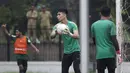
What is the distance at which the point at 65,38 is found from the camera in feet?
37.4

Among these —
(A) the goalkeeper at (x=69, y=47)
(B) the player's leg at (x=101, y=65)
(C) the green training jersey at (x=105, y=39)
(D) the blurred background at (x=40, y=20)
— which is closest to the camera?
(C) the green training jersey at (x=105, y=39)

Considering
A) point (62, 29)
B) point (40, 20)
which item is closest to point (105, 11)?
point (62, 29)

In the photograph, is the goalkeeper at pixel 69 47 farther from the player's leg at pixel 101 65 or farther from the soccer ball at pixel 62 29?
the player's leg at pixel 101 65

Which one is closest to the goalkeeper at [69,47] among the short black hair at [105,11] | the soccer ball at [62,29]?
the soccer ball at [62,29]

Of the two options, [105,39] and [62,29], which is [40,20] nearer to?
[62,29]

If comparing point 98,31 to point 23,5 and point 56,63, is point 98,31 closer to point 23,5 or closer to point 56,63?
point 56,63

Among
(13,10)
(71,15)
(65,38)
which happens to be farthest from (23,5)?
(65,38)

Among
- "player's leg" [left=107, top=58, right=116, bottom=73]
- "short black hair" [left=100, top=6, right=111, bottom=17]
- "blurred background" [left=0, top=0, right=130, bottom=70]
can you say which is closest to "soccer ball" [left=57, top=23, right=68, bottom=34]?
"short black hair" [left=100, top=6, right=111, bottom=17]

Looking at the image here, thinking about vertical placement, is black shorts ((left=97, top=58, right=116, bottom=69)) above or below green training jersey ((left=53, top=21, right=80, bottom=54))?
below

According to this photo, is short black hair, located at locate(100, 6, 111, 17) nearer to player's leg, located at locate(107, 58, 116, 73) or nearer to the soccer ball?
player's leg, located at locate(107, 58, 116, 73)

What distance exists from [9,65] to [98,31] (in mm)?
8429

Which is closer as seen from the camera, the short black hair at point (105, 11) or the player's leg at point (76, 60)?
the short black hair at point (105, 11)

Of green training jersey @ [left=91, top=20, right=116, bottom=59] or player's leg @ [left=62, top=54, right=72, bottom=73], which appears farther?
player's leg @ [left=62, top=54, right=72, bottom=73]

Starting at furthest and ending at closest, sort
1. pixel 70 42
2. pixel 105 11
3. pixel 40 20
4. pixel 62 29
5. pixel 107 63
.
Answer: pixel 40 20 < pixel 70 42 < pixel 62 29 < pixel 107 63 < pixel 105 11
